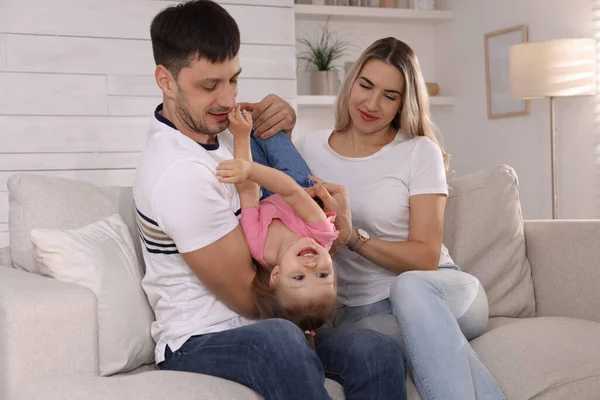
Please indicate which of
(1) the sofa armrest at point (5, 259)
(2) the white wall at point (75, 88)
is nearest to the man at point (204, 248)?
(1) the sofa armrest at point (5, 259)

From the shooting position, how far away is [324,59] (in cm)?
535

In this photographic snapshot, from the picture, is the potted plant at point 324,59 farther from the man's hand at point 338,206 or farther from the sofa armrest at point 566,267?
the man's hand at point 338,206

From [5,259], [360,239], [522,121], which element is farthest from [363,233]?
[522,121]

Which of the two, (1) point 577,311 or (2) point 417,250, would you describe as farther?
(1) point 577,311

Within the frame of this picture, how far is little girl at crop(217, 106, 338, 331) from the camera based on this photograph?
189cm

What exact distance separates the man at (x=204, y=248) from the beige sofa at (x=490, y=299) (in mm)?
82

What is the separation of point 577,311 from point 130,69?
270 centimetres

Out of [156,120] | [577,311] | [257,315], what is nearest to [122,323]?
[257,315]

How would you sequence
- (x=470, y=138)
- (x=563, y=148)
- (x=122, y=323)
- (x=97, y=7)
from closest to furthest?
(x=122, y=323) < (x=97, y=7) < (x=563, y=148) < (x=470, y=138)

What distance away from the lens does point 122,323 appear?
2004mm

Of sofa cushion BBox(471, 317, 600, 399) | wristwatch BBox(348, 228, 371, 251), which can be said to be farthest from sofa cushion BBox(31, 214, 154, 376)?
sofa cushion BBox(471, 317, 600, 399)

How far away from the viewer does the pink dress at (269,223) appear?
76.7 inches

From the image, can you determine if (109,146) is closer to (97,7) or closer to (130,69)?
(130,69)

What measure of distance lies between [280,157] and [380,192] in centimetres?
33
